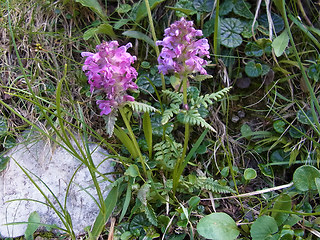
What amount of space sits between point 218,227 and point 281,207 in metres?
0.40

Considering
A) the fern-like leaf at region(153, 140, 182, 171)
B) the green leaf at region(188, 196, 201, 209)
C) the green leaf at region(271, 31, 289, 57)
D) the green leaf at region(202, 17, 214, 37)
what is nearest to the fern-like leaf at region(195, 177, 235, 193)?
the green leaf at region(188, 196, 201, 209)

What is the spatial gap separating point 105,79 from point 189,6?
3.64 ft

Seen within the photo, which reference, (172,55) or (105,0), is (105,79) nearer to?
(172,55)

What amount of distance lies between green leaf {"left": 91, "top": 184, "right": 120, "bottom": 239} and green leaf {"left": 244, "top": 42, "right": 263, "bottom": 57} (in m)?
1.36

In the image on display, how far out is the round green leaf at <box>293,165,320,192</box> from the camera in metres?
1.97

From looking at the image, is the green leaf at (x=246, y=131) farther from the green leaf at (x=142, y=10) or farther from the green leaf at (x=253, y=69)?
the green leaf at (x=142, y=10)

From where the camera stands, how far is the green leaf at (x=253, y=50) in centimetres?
239

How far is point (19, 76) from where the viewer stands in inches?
98.7

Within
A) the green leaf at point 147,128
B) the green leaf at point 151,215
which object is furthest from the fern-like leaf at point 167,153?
the green leaf at point 151,215

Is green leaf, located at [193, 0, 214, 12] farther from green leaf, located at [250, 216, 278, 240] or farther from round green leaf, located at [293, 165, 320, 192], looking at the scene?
green leaf, located at [250, 216, 278, 240]

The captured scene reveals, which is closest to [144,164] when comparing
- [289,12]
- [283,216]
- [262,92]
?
[283,216]

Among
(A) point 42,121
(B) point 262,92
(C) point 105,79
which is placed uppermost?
(C) point 105,79

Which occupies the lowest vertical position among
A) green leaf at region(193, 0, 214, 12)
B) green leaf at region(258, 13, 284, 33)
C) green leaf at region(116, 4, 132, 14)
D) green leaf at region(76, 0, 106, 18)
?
green leaf at region(258, 13, 284, 33)

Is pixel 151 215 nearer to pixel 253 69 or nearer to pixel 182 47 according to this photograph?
pixel 182 47
